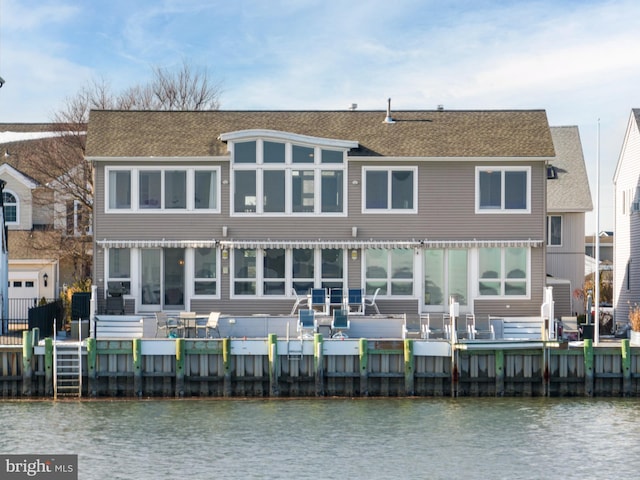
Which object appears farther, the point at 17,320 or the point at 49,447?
the point at 17,320

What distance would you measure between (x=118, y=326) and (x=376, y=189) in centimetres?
940

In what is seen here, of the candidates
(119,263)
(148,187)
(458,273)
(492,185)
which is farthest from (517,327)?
(119,263)

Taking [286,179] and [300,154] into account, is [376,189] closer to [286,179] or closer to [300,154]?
[300,154]

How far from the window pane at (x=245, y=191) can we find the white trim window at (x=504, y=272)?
7619mm

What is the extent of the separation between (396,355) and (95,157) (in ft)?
40.5

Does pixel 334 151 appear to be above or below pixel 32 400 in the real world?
above

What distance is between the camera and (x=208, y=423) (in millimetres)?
29719

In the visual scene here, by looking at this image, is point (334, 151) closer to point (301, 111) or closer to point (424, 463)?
point (301, 111)

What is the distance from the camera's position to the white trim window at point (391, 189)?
3856 centimetres

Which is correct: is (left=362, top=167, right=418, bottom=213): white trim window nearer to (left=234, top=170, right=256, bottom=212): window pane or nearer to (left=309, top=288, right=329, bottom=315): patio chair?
(left=309, top=288, right=329, bottom=315): patio chair

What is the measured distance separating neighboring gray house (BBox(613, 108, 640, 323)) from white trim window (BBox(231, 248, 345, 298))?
12.2 meters

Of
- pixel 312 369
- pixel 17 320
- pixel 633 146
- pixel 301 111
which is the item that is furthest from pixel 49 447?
pixel 633 146

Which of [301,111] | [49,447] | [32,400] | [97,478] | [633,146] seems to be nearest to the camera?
[97,478]

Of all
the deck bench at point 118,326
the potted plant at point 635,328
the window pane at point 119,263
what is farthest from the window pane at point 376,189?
the potted plant at point 635,328
